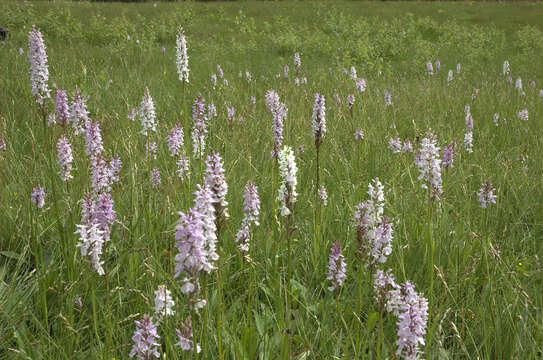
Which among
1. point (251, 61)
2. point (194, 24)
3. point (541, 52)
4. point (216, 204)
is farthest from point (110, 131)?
point (541, 52)

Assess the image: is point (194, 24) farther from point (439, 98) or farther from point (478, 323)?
point (478, 323)

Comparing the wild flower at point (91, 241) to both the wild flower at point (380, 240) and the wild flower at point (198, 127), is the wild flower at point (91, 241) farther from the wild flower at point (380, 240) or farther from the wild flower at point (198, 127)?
the wild flower at point (198, 127)

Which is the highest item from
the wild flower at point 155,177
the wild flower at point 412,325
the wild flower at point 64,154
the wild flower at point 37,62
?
the wild flower at point 37,62

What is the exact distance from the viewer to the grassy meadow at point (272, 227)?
1.86 meters

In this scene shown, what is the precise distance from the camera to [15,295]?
209 cm

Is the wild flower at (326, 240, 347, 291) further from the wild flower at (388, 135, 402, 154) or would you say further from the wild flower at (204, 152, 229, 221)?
the wild flower at (388, 135, 402, 154)

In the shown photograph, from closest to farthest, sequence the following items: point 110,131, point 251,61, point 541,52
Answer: point 110,131
point 251,61
point 541,52

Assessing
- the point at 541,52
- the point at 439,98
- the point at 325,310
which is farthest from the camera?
the point at 541,52

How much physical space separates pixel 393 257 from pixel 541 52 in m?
16.5

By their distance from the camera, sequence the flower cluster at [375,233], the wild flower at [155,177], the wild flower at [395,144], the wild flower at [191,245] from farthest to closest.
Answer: the wild flower at [395,144], the wild flower at [155,177], the flower cluster at [375,233], the wild flower at [191,245]

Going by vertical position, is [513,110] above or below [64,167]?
below

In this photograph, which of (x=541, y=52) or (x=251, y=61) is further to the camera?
(x=541, y=52)

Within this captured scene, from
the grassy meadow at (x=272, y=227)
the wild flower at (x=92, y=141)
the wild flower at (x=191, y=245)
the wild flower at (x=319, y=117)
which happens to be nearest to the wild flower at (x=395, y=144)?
the grassy meadow at (x=272, y=227)

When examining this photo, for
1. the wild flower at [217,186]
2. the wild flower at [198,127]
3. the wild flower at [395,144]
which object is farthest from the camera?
the wild flower at [395,144]
